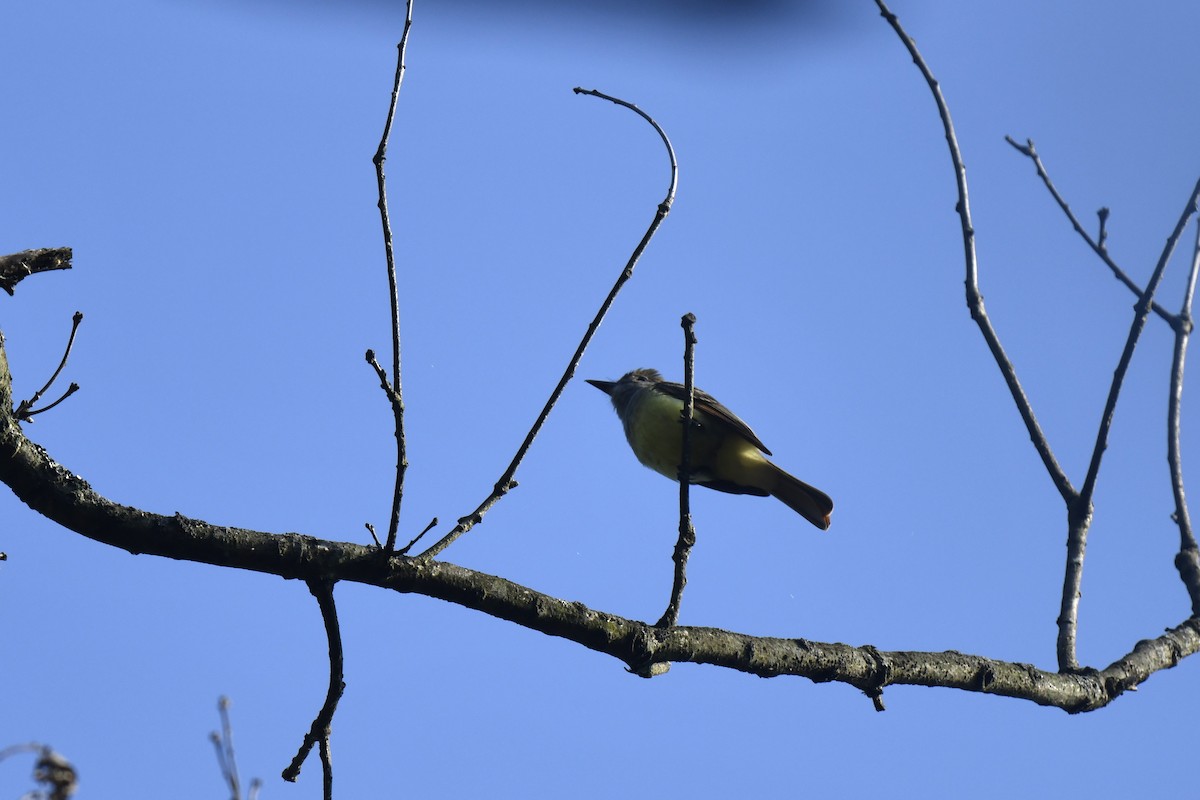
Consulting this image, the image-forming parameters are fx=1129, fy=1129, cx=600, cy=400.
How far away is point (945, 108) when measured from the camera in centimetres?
464

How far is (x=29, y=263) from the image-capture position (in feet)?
9.48

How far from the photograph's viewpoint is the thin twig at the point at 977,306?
455cm

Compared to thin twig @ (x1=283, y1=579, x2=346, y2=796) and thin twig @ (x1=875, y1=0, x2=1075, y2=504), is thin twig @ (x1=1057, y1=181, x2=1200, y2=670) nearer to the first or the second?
thin twig @ (x1=875, y1=0, x2=1075, y2=504)

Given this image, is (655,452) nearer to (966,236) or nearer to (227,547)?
(966,236)

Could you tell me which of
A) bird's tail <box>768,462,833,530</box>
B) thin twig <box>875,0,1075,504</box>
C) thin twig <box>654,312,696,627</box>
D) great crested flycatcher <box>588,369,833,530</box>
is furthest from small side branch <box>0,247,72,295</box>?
bird's tail <box>768,462,833,530</box>

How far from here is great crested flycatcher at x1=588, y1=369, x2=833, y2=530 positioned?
7.02 metres

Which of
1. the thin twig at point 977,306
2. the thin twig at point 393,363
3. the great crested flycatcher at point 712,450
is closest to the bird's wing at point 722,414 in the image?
the great crested flycatcher at point 712,450

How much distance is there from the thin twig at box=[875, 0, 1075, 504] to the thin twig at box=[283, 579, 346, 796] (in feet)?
9.40

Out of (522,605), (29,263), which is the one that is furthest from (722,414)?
(29,263)

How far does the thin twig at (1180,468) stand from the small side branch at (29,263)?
438 cm

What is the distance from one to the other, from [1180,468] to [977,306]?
1.31 m

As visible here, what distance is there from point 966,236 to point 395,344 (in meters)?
2.62

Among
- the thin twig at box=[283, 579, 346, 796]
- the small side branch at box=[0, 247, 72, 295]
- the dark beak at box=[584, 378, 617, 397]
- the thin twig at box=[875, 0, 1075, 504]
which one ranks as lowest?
the thin twig at box=[283, 579, 346, 796]

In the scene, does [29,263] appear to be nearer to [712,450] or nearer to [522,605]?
[522,605]
